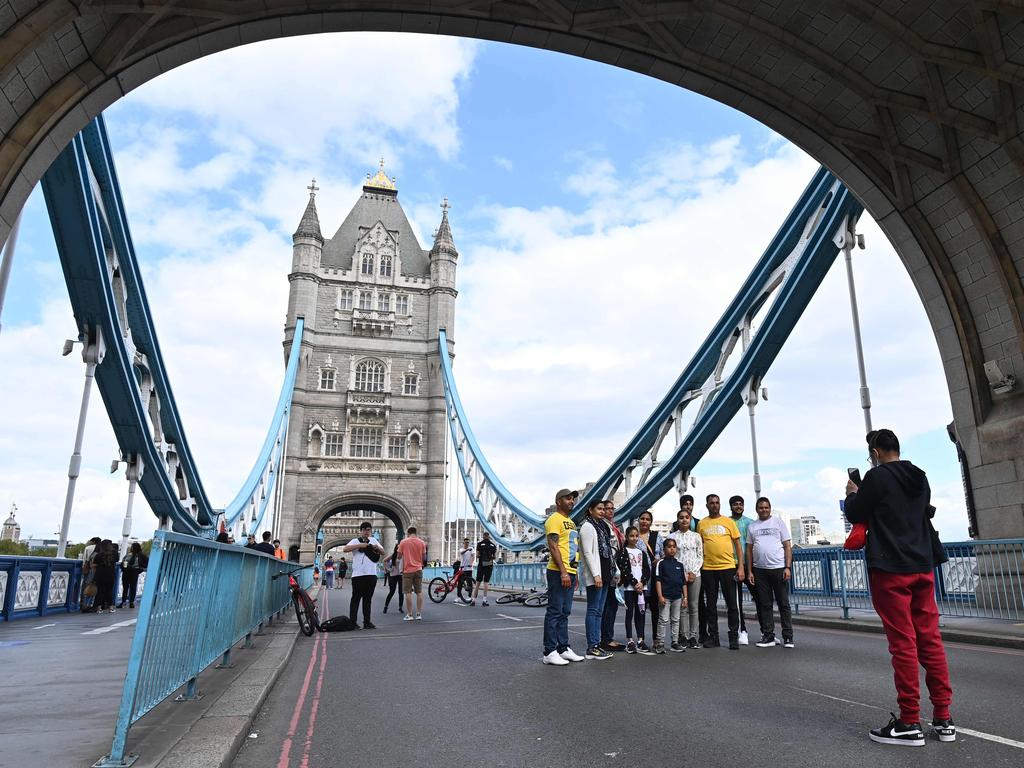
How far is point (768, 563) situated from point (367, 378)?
4271cm

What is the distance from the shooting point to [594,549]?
22.0 feet

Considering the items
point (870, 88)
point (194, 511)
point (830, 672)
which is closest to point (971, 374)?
point (870, 88)

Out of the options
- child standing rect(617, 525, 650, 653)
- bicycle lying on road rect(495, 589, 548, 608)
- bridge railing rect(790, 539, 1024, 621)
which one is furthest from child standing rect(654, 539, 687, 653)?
bicycle lying on road rect(495, 589, 548, 608)

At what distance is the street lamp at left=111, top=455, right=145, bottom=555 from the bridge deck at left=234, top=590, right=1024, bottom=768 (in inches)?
390

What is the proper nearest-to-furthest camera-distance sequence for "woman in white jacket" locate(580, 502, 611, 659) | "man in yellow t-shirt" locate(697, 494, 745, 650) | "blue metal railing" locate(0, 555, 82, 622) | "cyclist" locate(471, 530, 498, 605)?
1. "woman in white jacket" locate(580, 502, 611, 659)
2. "man in yellow t-shirt" locate(697, 494, 745, 650)
3. "blue metal railing" locate(0, 555, 82, 622)
4. "cyclist" locate(471, 530, 498, 605)

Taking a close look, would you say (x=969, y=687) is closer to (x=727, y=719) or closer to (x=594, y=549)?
(x=727, y=719)

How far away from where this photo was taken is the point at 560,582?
6453 millimetres

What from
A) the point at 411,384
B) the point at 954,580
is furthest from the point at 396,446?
the point at 954,580

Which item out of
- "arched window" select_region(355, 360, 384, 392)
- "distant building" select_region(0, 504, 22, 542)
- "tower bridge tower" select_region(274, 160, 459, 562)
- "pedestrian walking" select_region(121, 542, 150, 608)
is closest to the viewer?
"pedestrian walking" select_region(121, 542, 150, 608)

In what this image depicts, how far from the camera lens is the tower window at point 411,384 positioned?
160ft

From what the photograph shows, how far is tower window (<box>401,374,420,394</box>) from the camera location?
4878cm

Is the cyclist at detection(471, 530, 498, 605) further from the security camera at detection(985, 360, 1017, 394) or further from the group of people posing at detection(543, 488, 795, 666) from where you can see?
the security camera at detection(985, 360, 1017, 394)

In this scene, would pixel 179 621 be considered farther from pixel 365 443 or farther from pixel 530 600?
pixel 365 443

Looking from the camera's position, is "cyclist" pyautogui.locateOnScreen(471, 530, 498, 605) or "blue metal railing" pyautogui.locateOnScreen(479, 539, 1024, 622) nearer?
"blue metal railing" pyautogui.locateOnScreen(479, 539, 1024, 622)
